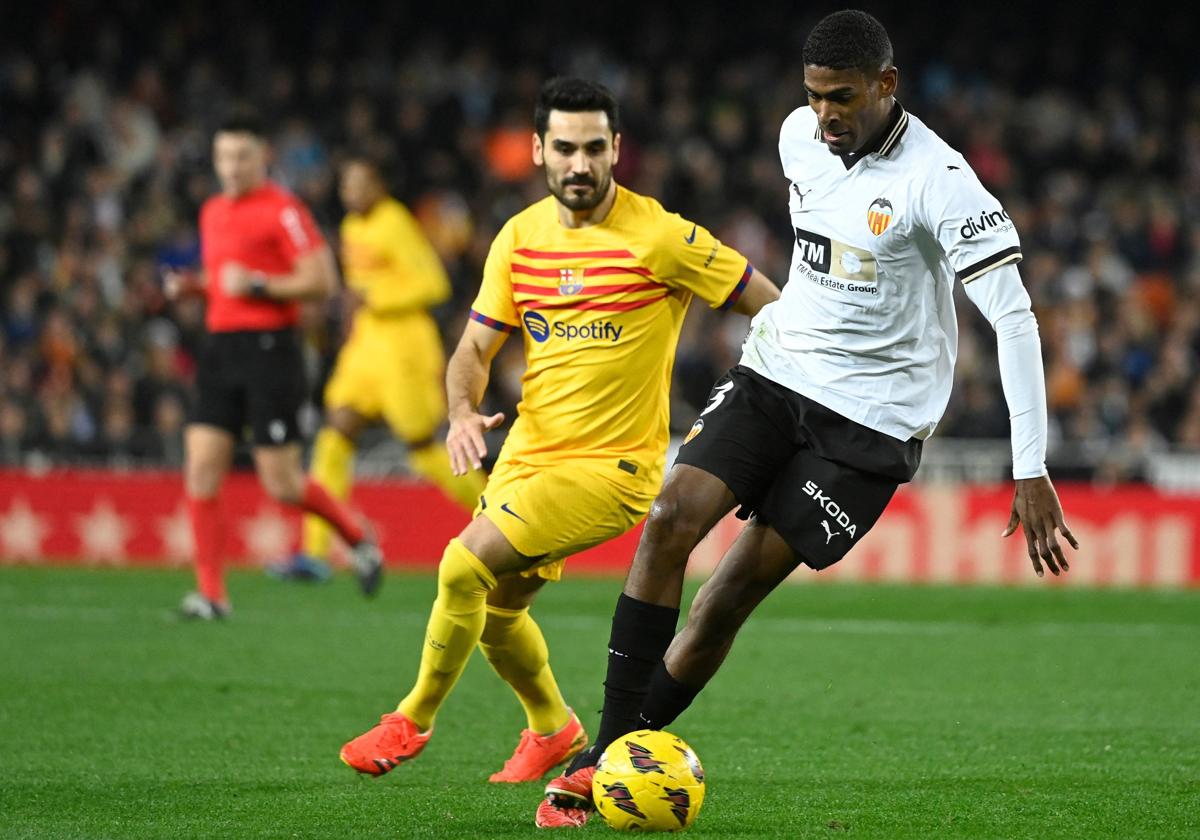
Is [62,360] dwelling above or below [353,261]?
below

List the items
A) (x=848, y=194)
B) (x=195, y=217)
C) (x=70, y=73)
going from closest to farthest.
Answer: (x=848, y=194)
(x=195, y=217)
(x=70, y=73)

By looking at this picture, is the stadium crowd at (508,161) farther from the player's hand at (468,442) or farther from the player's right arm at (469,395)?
the player's hand at (468,442)

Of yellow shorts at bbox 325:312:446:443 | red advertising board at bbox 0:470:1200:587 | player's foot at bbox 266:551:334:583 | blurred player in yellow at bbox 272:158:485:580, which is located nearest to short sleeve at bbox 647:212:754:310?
blurred player in yellow at bbox 272:158:485:580

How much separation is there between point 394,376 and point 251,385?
2392mm

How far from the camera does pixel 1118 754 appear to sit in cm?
617

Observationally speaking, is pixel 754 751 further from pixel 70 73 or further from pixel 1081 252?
pixel 70 73

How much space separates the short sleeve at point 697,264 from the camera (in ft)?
18.5

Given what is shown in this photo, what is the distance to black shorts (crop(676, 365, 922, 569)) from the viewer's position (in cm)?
515

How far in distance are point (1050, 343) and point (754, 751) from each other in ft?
37.2

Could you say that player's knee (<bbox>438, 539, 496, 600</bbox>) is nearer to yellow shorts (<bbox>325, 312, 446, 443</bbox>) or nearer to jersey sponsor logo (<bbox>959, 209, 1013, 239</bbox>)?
jersey sponsor logo (<bbox>959, 209, 1013, 239</bbox>)

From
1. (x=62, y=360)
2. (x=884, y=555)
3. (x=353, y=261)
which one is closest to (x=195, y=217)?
(x=62, y=360)

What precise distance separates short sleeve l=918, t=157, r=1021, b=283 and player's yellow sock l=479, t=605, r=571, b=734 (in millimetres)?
1876

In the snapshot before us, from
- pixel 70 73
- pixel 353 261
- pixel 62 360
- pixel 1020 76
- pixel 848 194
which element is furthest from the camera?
pixel 1020 76

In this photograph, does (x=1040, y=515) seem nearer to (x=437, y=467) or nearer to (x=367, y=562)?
(x=367, y=562)
